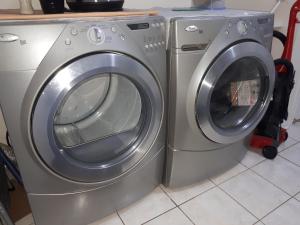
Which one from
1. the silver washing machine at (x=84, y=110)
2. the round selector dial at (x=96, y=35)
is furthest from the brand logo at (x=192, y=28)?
the round selector dial at (x=96, y=35)

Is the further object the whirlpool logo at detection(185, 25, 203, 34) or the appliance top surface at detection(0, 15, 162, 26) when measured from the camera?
the whirlpool logo at detection(185, 25, 203, 34)

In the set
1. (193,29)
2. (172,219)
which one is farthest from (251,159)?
(193,29)

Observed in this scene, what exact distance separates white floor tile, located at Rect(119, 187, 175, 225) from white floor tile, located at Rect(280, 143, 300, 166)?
2.90ft

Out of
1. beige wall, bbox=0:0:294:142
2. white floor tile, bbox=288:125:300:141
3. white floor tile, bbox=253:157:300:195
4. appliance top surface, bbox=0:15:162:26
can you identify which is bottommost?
white floor tile, bbox=288:125:300:141

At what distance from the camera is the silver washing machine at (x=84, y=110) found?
0.72 meters

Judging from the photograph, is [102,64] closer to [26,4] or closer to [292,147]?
[26,4]

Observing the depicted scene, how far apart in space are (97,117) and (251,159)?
42.1 inches

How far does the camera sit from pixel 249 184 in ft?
4.53

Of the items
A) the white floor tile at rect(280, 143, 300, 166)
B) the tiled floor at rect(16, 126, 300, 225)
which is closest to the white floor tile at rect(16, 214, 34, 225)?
A: the tiled floor at rect(16, 126, 300, 225)

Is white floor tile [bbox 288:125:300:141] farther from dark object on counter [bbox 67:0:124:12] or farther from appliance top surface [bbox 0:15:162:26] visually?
dark object on counter [bbox 67:0:124:12]

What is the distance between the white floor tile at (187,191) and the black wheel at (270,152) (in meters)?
0.46

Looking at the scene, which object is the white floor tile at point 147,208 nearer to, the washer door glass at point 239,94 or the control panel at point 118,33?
the washer door glass at point 239,94

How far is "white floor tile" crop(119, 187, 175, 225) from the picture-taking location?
1185mm

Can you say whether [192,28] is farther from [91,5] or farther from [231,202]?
[231,202]
